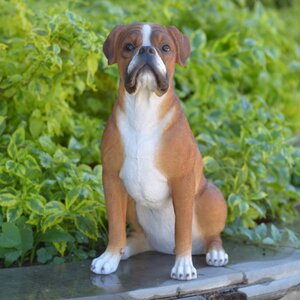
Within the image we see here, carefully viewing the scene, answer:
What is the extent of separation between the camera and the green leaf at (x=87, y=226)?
360 centimetres

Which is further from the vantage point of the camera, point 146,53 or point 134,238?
point 134,238

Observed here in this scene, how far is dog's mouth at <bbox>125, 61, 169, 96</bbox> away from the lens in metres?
2.88

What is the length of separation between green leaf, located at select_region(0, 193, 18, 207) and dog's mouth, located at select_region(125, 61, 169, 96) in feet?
3.22

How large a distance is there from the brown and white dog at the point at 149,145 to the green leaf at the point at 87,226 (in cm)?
29

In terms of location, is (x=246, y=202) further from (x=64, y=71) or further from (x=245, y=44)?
(x=245, y=44)

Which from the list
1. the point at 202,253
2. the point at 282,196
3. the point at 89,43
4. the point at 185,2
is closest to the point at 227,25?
the point at 185,2

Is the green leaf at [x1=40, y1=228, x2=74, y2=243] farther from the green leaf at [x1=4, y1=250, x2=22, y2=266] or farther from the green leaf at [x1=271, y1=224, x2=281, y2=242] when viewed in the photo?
the green leaf at [x1=271, y1=224, x2=281, y2=242]

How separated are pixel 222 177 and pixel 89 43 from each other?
1.18 m

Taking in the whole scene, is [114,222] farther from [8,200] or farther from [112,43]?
[112,43]

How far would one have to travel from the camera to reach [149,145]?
3.09 m

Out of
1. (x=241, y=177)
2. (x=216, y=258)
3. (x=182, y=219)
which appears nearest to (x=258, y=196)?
(x=241, y=177)

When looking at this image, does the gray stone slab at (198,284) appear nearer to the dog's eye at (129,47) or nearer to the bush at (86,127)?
the bush at (86,127)

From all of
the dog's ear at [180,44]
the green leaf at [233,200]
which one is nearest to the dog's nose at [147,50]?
the dog's ear at [180,44]

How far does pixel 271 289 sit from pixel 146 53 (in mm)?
1314
